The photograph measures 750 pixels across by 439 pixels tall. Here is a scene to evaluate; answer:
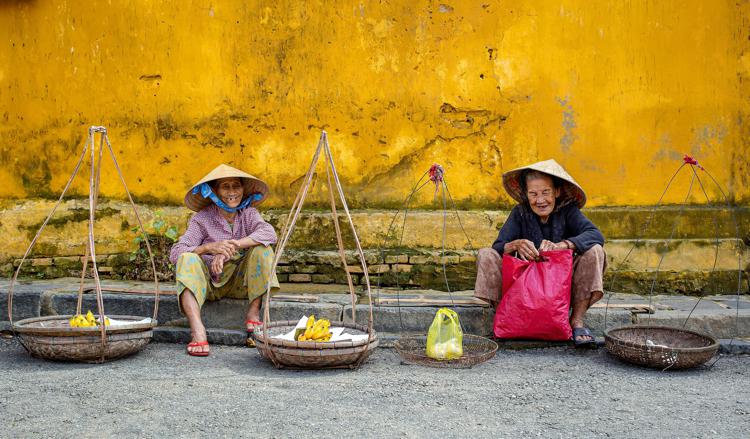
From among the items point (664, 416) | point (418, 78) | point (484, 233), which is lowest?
point (664, 416)

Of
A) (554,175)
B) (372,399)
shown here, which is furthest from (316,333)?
(554,175)

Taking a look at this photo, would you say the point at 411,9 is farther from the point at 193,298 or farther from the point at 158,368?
the point at 158,368

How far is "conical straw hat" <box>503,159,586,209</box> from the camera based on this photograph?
4.22 meters

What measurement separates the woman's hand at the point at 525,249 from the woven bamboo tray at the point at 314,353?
1009 mm

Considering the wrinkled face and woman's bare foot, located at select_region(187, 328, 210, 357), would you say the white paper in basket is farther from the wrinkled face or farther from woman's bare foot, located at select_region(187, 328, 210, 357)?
the wrinkled face

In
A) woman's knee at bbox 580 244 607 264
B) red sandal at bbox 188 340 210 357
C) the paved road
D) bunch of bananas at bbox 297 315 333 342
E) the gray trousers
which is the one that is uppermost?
woman's knee at bbox 580 244 607 264

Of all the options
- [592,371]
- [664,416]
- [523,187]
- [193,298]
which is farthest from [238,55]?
[664,416]

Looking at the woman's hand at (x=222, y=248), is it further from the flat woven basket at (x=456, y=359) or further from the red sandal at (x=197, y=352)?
the flat woven basket at (x=456, y=359)

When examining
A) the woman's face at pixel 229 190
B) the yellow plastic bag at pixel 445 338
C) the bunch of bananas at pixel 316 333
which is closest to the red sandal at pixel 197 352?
the bunch of bananas at pixel 316 333

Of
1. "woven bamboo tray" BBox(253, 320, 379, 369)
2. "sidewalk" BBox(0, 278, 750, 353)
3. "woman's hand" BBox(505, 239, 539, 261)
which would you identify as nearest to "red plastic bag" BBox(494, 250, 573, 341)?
"woman's hand" BBox(505, 239, 539, 261)

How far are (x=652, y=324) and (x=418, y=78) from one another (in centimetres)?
237

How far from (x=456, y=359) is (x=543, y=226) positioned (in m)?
1.09

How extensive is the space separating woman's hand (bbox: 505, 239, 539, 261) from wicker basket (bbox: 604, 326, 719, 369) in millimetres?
591

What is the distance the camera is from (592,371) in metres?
3.83
